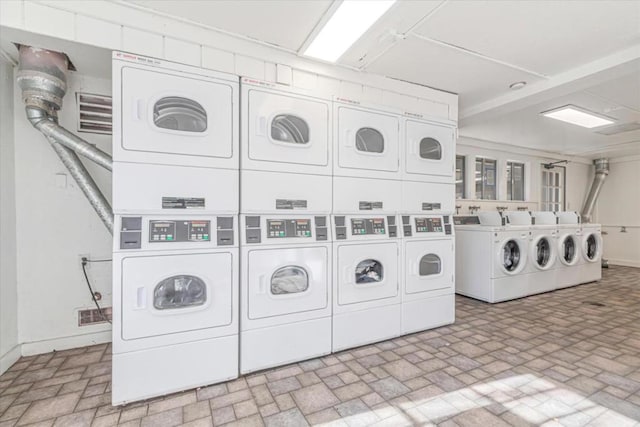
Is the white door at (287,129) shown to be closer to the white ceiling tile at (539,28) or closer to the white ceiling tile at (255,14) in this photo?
the white ceiling tile at (255,14)

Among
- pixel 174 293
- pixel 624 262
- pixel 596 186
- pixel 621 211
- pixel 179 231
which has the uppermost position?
pixel 596 186

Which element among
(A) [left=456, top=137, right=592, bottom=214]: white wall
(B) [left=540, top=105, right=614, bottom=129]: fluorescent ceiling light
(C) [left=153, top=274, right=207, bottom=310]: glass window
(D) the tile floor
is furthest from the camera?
(A) [left=456, top=137, right=592, bottom=214]: white wall

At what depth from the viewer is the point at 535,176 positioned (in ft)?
22.7

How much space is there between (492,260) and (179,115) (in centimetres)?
418

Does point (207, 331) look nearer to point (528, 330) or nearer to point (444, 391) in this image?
point (444, 391)

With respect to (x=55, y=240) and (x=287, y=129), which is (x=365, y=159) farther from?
(x=55, y=240)

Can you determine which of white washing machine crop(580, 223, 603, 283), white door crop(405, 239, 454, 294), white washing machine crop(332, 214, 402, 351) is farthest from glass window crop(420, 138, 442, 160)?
white washing machine crop(580, 223, 603, 283)

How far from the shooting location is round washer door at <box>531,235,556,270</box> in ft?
15.0

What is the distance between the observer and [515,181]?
6.80 m

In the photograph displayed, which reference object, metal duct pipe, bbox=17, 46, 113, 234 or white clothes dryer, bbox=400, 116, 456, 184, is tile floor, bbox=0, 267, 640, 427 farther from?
white clothes dryer, bbox=400, 116, 456, 184

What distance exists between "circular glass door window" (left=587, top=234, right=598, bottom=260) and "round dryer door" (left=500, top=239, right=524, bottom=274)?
2.19 meters

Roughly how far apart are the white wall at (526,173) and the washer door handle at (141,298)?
5447 millimetres

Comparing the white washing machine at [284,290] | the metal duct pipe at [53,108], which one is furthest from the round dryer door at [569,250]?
the metal duct pipe at [53,108]

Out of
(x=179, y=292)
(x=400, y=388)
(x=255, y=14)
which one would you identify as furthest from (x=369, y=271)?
(x=255, y=14)
